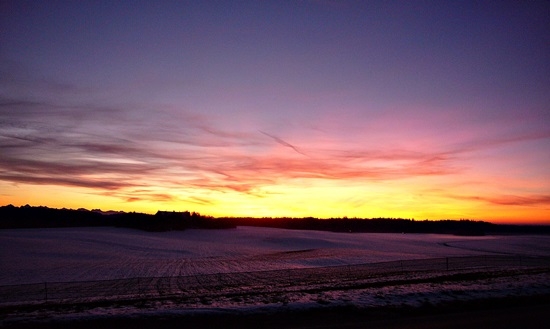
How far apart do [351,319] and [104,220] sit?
137098 millimetres

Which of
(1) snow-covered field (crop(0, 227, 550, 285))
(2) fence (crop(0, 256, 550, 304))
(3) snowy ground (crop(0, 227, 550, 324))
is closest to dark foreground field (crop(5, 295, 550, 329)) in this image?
(3) snowy ground (crop(0, 227, 550, 324))

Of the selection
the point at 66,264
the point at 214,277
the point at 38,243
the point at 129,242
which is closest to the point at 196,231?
the point at 129,242

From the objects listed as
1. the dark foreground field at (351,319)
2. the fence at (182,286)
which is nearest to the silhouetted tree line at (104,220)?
the fence at (182,286)

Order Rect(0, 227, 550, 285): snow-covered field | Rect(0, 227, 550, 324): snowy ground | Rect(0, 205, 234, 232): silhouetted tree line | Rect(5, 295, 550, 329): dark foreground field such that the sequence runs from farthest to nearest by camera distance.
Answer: Rect(0, 205, 234, 232): silhouetted tree line < Rect(0, 227, 550, 285): snow-covered field < Rect(0, 227, 550, 324): snowy ground < Rect(5, 295, 550, 329): dark foreground field

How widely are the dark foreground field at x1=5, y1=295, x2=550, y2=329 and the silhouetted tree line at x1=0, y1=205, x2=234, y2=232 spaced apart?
4222 inches

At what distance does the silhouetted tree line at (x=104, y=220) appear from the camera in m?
126

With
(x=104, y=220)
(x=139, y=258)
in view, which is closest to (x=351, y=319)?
(x=139, y=258)

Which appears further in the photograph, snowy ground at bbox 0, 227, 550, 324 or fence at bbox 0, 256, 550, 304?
fence at bbox 0, 256, 550, 304

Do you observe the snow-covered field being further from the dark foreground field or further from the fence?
the dark foreground field

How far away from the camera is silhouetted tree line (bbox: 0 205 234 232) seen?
412ft

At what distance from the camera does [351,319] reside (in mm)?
15070

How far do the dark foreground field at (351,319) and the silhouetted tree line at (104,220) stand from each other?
10723 cm

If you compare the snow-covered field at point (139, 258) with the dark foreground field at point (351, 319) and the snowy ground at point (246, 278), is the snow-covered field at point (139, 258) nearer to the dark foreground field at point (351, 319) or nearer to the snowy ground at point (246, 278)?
the snowy ground at point (246, 278)

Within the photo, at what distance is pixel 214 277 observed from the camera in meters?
36.5
